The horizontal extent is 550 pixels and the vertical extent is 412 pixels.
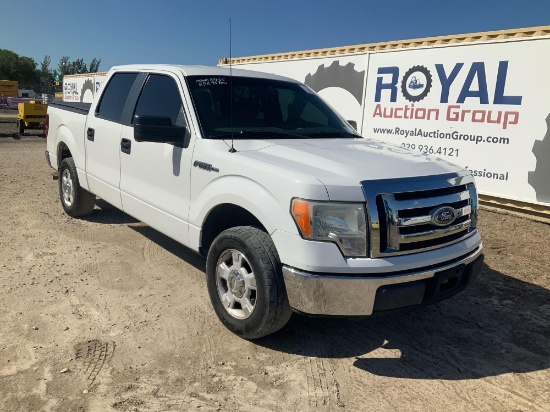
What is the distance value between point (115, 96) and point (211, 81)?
1.53 metres

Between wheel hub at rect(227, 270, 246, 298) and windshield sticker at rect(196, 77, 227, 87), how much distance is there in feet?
5.72

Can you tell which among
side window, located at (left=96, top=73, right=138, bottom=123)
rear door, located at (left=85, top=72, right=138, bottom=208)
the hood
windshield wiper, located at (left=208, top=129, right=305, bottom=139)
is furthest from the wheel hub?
side window, located at (left=96, top=73, right=138, bottom=123)

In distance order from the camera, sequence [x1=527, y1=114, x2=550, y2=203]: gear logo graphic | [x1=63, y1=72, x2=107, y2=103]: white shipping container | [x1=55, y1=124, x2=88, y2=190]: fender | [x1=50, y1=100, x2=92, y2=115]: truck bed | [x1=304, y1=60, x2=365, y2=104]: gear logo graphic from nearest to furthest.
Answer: [x1=55, y1=124, x2=88, y2=190]: fender, [x1=50, y1=100, x2=92, y2=115]: truck bed, [x1=527, y1=114, x2=550, y2=203]: gear logo graphic, [x1=304, y1=60, x2=365, y2=104]: gear logo graphic, [x1=63, y1=72, x2=107, y2=103]: white shipping container

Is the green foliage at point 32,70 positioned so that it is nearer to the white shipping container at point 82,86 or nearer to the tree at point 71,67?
the tree at point 71,67

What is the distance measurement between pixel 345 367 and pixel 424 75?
6.94 metres

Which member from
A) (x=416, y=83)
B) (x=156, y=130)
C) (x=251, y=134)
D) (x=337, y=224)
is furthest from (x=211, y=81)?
(x=416, y=83)

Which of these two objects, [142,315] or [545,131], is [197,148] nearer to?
[142,315]

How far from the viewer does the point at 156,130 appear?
3.55 m

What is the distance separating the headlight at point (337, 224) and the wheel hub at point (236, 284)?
711 millimetres

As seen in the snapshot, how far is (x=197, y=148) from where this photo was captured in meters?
3.64

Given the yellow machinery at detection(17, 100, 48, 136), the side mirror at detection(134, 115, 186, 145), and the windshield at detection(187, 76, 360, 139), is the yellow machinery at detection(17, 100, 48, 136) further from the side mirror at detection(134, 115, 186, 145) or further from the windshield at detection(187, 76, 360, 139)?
the side mirror at detection(134, 115, 186, 145)

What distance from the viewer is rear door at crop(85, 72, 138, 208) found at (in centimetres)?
480

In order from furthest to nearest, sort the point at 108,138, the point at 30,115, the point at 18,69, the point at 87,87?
1. the point at 18,69
2. the point at 87,87
3. the point at 30,115
4. the point at 108,138

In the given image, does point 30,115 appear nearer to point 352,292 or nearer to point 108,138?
point 108,138
